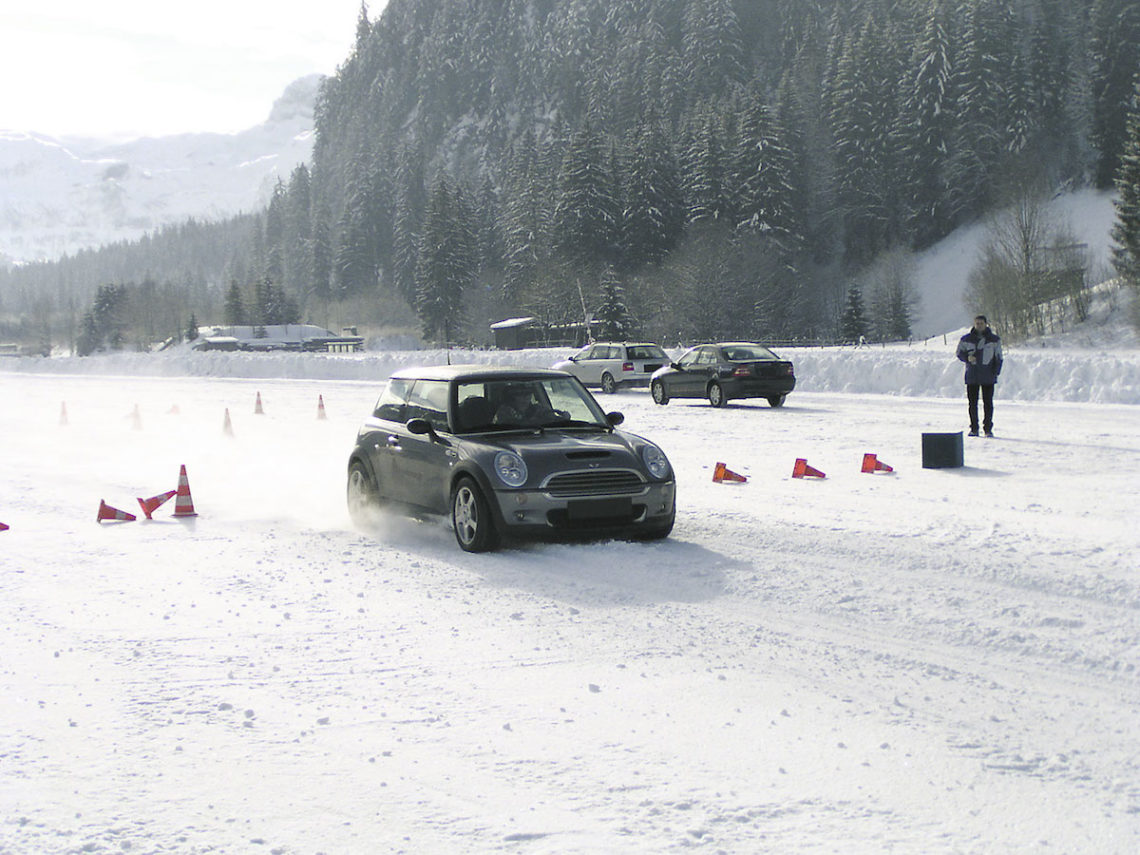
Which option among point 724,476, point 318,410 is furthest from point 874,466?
point 318,410

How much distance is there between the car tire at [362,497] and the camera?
1079 centimetres

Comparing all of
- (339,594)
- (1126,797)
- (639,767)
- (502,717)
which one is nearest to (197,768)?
(502,717)

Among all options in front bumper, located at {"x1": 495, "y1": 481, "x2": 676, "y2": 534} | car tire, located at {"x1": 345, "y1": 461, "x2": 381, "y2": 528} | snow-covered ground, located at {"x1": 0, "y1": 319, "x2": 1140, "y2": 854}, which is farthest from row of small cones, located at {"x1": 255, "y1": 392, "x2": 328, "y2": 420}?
front bumper, located at {"x1": 495, "y1": 481, "x2": 676, "y2": 534}

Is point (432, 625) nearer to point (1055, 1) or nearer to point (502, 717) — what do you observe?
point (502, 717)

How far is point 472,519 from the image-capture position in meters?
9.16

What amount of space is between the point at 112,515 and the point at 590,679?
24.7ft

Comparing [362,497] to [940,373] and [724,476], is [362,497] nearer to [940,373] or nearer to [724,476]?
[724,476]

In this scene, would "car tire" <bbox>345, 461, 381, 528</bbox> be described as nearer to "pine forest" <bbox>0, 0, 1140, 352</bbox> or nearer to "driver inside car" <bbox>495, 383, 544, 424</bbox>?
"driver inside car" <bbox>495, 383, 544, 424</bbox>

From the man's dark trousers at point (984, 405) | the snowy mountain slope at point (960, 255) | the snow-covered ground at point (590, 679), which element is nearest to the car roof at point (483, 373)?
the snow-covered ground at point (590, 679)

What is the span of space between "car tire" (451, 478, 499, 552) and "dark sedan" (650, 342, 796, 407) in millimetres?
16702

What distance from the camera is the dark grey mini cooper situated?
349 inches

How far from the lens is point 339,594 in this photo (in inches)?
309

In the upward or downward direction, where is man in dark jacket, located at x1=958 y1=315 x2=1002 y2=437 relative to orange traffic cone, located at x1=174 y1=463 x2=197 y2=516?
upward

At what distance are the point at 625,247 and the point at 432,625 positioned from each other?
261 ft
